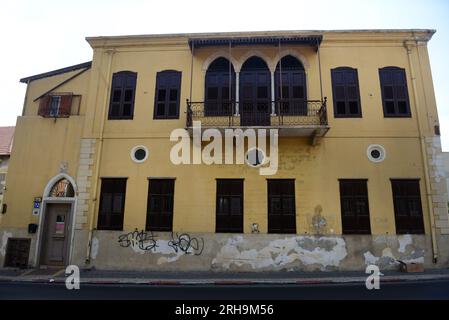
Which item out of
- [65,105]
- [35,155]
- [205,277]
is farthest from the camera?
[65,105]

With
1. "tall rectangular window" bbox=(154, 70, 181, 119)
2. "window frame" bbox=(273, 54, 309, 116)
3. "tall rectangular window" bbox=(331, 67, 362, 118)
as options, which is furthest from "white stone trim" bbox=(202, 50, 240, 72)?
"tall rectangular window" bbox=(331, 67, 362, 118)

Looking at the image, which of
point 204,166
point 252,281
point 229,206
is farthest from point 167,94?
point 252,281

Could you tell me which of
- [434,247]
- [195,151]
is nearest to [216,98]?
[195,151]

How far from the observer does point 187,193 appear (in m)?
12.6

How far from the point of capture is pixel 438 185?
12117 millimetres

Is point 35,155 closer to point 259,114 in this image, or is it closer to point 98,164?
point 98,164

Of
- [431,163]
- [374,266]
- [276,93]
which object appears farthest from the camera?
[276,93]

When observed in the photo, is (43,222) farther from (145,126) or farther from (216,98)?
(216,98)

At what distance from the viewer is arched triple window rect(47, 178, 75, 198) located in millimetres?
13055

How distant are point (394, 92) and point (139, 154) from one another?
1149 cm

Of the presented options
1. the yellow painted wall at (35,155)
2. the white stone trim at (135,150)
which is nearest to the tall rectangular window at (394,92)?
the white stone trim at (135,150)

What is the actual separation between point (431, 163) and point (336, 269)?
589cm

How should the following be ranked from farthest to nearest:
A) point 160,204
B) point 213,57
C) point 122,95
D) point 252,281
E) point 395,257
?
point 122,95 < point 213,57 < point 160,204 < point 395,257 < point 252,281

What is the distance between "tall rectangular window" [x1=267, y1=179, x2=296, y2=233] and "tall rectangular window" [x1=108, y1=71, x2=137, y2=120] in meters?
7.13
